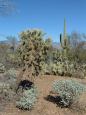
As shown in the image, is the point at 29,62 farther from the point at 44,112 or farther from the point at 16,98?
the point at 44,112

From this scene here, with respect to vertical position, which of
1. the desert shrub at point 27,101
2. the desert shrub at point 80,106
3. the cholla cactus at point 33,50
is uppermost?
the cholla cactus at point 33,50

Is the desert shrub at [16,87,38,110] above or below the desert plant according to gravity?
below

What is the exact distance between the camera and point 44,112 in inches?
406

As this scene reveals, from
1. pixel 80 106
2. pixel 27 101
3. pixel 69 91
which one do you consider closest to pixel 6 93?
pixel 27 101

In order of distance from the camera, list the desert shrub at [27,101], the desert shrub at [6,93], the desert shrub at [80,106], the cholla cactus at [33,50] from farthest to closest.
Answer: the cholla cactus at [33,50] < the desert shrub at [6,93] < the desert shrub at [80,106] < the desert shrub at [27,101]

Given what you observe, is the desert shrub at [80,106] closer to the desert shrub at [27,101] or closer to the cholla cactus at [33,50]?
the desert shrub at [27,101]

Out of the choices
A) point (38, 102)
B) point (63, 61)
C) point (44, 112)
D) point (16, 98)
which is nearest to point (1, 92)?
point (16, 98)

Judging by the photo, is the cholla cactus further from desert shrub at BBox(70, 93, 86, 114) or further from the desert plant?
desert shrub at BBox(70, 93, 86, 114)

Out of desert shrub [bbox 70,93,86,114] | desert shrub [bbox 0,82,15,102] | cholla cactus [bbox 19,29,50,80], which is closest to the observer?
desert shrub [bbox 70,93,86,114]

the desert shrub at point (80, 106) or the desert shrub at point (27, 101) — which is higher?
the desert shrub at point (27, 101)

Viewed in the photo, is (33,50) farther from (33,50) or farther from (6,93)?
(6,93)

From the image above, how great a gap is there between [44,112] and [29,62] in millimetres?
3345

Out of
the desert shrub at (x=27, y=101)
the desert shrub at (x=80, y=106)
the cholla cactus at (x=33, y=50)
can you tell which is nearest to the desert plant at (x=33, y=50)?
the cholla cactus at (x=33, y=50)

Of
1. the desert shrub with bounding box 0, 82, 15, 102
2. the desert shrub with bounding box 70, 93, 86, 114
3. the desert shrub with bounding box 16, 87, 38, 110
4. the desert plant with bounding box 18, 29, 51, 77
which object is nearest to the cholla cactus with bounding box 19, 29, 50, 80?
the desert plant with bounding box 18, 29, 51, 77
